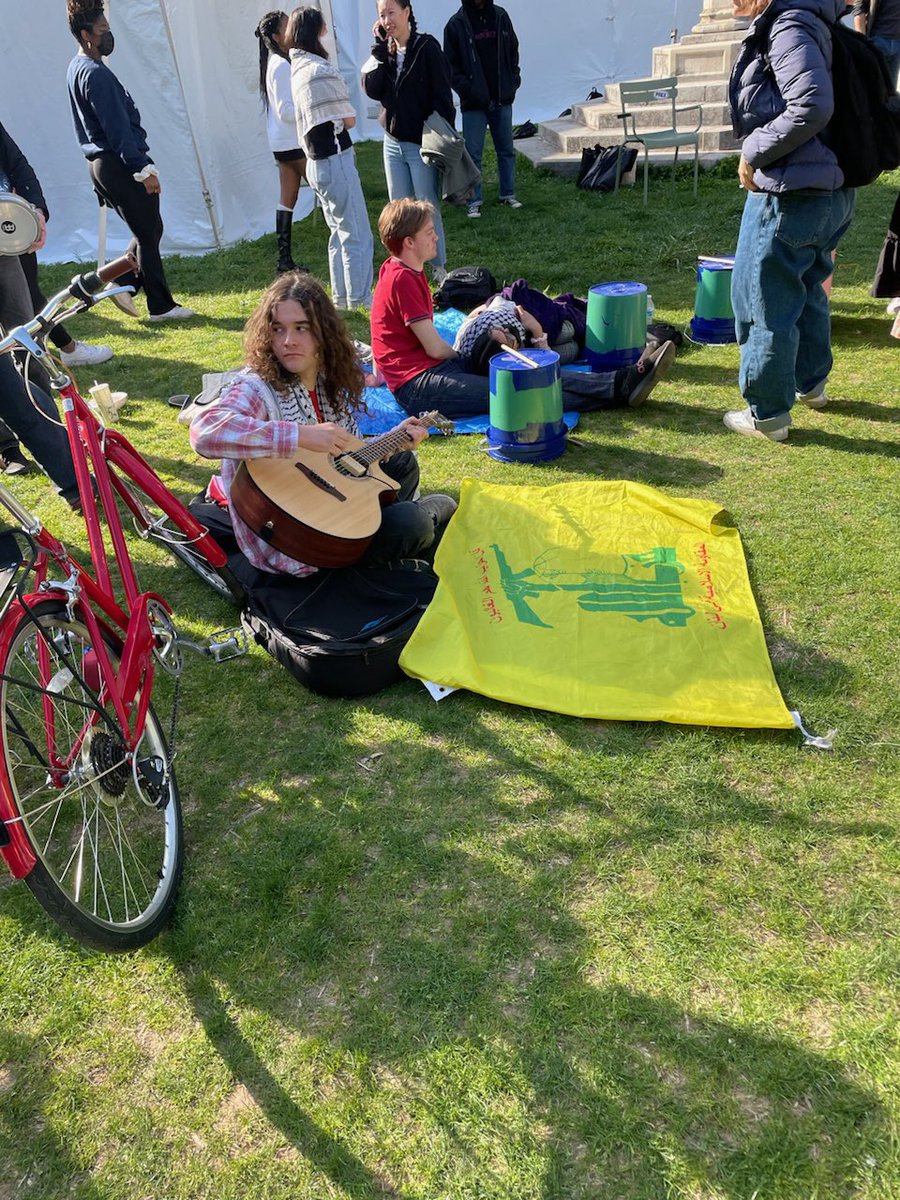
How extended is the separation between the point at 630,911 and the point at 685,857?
0.23 m

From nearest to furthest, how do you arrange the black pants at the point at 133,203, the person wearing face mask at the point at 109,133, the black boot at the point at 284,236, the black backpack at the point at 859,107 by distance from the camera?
1. the black backpack at the point at 859,107
2. the person wearing face mask at the point at 109,133
3. the black pants at the point at 133,203
4. the black boot at the point at 284,236

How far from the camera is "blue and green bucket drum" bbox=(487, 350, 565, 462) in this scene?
4.11 metres

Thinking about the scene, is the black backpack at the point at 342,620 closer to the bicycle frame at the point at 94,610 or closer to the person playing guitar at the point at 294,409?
the person playing guitar at the point at 294,409

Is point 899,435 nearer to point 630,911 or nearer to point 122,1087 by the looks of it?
point 630,911

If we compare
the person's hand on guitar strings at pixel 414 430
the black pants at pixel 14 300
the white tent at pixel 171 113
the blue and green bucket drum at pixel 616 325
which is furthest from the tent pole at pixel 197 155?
the person's hand on guitar strings at pixel 414 430

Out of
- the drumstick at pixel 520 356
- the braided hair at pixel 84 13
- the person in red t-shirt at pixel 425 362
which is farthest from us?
the braided hair at pixel 84 13

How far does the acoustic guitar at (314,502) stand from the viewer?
3014 mm

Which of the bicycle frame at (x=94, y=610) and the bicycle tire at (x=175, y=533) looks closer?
the bicycle frame at (x=94, y=610)

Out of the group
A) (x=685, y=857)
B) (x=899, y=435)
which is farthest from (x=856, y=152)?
(x=685, y=857)

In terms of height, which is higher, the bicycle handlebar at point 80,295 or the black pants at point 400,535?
the bicycle handlebar at point 80,295

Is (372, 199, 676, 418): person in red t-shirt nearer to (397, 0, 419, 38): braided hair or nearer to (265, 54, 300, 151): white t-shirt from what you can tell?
(397, 0, 419, 38): braided hair

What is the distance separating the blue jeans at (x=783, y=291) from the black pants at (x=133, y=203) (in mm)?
3985

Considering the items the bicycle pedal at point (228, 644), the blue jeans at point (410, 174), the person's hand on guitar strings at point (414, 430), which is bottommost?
the bicycle pedal at point (228, 644)

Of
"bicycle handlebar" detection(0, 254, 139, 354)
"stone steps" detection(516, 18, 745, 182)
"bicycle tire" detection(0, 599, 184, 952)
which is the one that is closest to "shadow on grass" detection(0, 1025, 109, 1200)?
"bicycle tire" detection(0, 599, 184, 952)
